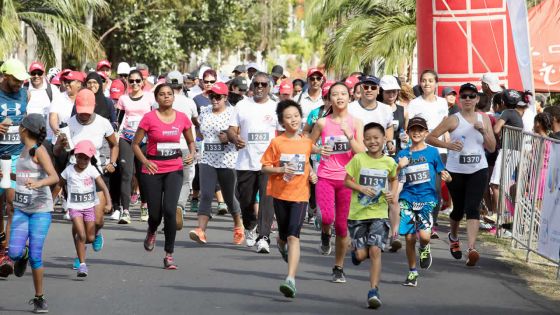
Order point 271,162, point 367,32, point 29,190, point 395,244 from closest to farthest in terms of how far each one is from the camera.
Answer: point 29,190 → point 271,162 → point 395,244 → point 367,32

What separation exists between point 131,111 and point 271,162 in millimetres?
6256

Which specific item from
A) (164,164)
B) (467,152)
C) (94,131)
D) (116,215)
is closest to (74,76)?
(116,215)

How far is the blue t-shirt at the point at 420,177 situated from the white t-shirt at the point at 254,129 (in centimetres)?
265

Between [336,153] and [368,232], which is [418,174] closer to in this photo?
[336,153]

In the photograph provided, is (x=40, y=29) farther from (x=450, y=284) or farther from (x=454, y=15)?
(x=450, y=284)

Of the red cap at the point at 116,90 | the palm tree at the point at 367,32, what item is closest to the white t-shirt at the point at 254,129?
the red cap at the point at 116,90

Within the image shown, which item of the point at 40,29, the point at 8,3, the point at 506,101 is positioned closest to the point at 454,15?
the point at 506,101

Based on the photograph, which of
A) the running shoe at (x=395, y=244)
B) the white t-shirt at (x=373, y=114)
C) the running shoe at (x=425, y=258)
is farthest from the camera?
the running shoe at (x=395, y=244)

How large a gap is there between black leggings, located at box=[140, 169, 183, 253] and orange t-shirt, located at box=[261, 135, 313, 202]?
157cm

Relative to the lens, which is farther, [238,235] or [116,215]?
[116,215]

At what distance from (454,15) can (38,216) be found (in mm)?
10269

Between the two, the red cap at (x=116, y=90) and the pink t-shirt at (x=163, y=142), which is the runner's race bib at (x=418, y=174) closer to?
the pink t-shirt at (x=163, y=142)

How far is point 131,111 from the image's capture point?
17000mm

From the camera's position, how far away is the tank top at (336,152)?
11711 millimetres
